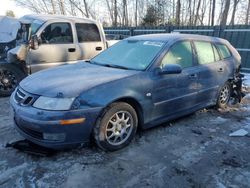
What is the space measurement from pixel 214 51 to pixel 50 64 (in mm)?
3892

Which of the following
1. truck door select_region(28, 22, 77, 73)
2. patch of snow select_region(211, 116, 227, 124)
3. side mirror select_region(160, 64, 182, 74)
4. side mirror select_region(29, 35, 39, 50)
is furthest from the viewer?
truck door select_region(28, 22, 77, 73)

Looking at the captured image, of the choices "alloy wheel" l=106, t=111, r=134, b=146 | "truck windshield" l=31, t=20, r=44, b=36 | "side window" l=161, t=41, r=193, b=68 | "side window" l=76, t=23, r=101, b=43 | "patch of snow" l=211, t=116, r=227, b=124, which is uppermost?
"truck windshield" l=31, t=20, r=44, b=36

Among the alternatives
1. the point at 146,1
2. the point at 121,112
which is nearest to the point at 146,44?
the point at 121,112

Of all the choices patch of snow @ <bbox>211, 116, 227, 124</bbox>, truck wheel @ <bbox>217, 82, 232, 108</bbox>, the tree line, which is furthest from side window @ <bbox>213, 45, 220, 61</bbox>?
the tree line

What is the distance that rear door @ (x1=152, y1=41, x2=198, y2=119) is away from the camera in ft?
12.7

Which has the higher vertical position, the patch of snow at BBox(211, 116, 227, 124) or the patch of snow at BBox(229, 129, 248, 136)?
the patch of snow at BBox(229, 129, 248, 136)

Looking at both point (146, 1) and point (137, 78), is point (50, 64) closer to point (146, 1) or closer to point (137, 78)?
point (137, 78)

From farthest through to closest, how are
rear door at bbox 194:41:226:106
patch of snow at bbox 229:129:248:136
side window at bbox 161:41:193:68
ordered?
1. rear door at bbox 194:41:226:106
2. patch of snow at bbox 229:129:248:136
3. side window at bbox 161:41:193:68

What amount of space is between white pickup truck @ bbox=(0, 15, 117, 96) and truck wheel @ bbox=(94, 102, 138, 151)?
3.47m

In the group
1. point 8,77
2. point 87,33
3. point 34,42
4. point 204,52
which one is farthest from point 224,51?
point 8,77

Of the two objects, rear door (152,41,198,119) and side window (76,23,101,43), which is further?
side window (76,23,101,43)

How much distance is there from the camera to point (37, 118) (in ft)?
9.71

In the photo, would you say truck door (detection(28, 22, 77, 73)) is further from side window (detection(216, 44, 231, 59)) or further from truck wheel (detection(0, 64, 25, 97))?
side window (detection(216, 44, 231, 59))

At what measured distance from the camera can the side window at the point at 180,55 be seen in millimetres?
4035
